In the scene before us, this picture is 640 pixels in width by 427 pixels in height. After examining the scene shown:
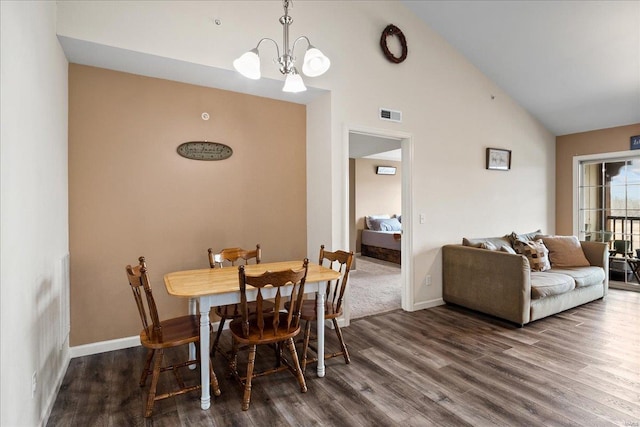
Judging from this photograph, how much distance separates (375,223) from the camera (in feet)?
27.9

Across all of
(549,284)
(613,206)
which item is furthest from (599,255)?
(549,284)

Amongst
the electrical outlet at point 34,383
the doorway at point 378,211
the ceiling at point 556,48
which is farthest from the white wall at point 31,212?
the ceiling at point 556,48

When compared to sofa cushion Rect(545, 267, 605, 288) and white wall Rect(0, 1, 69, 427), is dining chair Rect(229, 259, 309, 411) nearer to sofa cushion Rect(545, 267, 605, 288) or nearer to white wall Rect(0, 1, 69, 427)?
white wall Rect(0, 1, 69, 427)

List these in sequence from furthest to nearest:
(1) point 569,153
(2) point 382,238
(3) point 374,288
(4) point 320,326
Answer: (2) point 382,238 → (1) point 569,153 → (3) point 374,288 → (4) point 320,326

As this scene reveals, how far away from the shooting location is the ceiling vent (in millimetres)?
3828

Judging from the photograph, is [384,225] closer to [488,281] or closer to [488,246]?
[488,246]

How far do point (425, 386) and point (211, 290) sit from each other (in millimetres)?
1648

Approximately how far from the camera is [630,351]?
2.94 m

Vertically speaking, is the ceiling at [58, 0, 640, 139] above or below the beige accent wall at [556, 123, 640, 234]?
above

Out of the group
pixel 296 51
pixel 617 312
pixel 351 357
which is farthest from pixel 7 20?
pixel 617 312

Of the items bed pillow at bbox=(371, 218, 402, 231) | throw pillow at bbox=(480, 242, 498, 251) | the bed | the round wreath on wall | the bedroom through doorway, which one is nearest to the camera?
the round wreath on wall

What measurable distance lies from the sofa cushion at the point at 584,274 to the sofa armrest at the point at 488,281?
2.96ft

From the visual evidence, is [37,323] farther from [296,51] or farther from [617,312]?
[617,312]

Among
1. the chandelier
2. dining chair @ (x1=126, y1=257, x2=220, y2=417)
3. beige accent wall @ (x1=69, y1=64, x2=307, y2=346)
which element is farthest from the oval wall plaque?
dining chair @ (x1=126, y1=257, x2=220, y2=417)
